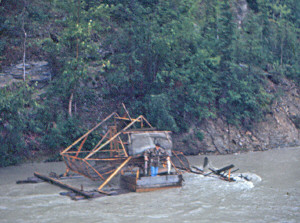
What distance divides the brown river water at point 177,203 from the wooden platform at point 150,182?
0.95ft

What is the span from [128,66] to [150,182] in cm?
1402

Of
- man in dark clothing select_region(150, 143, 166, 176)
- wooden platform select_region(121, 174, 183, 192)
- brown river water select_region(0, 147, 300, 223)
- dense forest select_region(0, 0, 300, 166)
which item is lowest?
brown river water select_region(0, 147, 300, 223)

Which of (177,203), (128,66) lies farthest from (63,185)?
(128,66)

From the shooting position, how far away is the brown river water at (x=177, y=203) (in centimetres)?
1009

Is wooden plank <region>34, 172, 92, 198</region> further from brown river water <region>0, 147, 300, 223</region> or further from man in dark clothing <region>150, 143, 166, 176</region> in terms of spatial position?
man in dark clothing <region>150, 143, 166, 176</region>

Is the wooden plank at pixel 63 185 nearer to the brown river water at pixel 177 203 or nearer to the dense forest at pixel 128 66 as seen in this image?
the brown river water at pixel 177 203

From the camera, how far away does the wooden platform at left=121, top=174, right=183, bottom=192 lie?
13167 millimetres

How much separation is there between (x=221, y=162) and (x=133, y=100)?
848cm

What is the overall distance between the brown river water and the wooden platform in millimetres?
289

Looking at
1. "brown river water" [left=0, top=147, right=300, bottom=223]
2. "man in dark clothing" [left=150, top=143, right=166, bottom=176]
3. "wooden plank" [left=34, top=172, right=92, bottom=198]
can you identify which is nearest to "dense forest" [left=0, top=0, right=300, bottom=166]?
"wooden plank" [left=34, top=172, right=92, bottom=198]

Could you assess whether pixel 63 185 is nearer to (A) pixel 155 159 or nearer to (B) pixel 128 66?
(A) pixel 155 159

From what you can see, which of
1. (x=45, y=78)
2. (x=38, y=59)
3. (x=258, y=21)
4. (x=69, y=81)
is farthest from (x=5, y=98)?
(x=258, y=21)

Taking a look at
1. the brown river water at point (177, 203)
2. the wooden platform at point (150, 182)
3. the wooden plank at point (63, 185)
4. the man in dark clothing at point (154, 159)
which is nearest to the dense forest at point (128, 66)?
the wooden plank at point (63, 185)

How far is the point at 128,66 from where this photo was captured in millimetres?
25891
